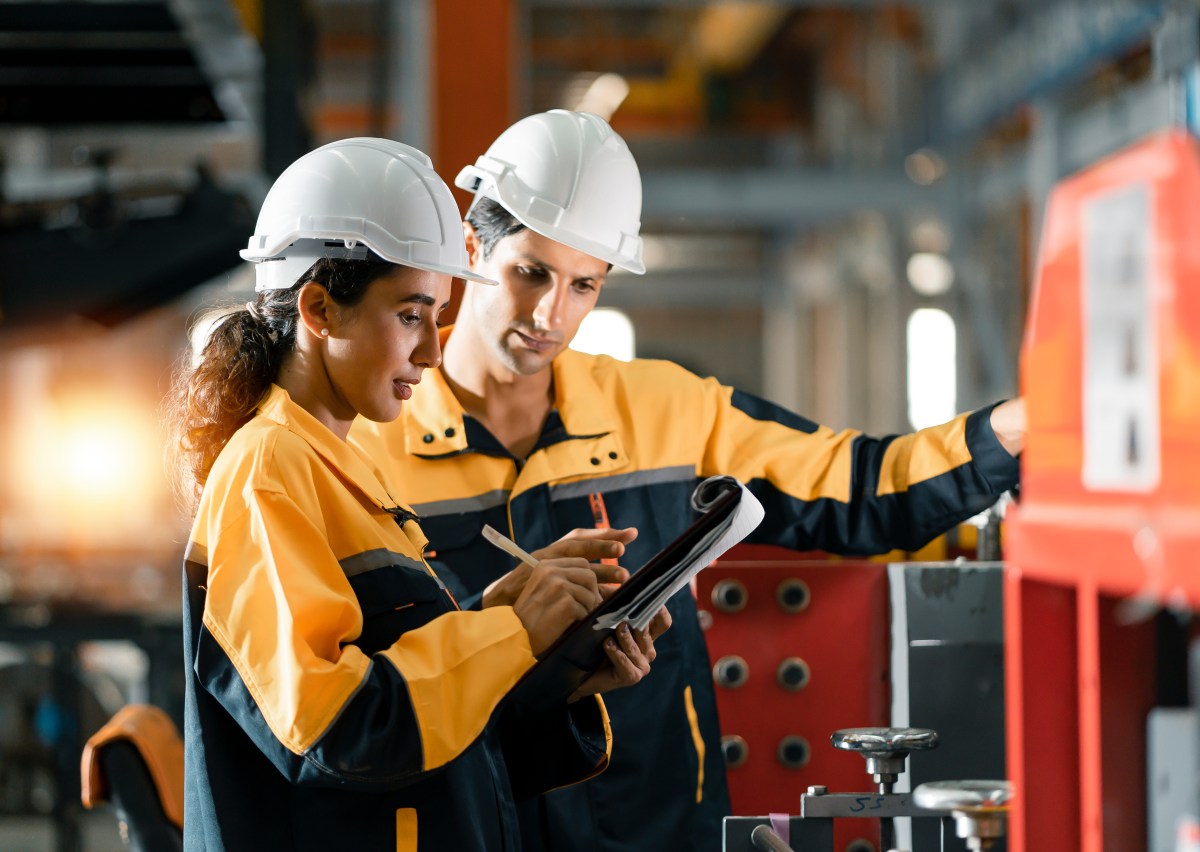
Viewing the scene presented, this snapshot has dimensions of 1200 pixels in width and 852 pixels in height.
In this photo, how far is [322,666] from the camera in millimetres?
1387

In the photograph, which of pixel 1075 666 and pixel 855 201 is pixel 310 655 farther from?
pixel 855 201

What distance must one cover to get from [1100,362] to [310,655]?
79 cm

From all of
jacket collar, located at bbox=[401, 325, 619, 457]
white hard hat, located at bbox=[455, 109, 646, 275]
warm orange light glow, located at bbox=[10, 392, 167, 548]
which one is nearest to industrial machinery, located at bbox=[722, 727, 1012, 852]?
jacket collar, located at bbox=[401, 325, 619, 457]

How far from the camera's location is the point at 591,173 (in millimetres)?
2328

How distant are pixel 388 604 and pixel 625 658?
316 millimetres

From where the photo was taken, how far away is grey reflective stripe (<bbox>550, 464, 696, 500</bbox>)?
2250 mm

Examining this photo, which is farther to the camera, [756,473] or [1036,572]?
[756,473]

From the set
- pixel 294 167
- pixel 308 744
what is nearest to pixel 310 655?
pixel 308 744

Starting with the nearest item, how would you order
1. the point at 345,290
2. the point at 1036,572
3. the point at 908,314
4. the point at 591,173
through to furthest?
the point at 1036,572 < the point at 345,290 < the point at 591,173 < the point at 908,314

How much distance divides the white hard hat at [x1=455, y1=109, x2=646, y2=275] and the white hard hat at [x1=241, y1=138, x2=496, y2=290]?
20.5 inches

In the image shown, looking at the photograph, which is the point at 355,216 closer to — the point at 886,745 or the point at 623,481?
the point at 623,481

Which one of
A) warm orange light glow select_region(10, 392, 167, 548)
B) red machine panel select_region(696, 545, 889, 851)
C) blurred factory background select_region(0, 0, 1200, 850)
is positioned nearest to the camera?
red machine panel select_region(696, 545, 889, 851)

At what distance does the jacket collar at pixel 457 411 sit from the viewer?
7.32ft

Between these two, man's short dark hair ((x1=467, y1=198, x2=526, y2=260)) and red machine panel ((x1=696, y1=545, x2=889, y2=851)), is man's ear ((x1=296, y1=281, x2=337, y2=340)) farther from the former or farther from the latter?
red machine panel ((x1=696, y1=545, x2=889, y2=851))
